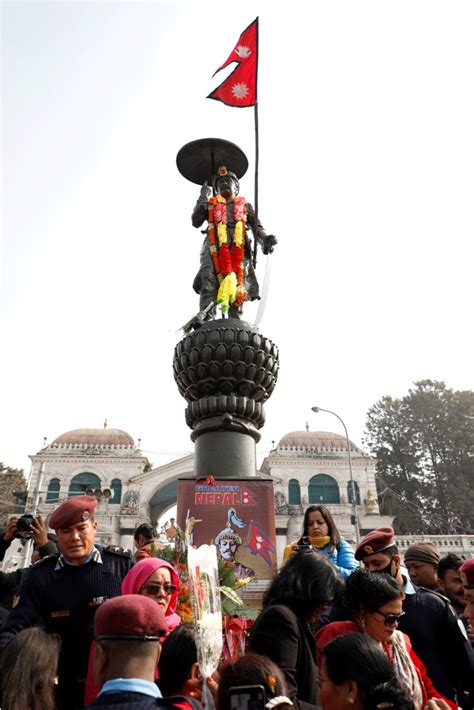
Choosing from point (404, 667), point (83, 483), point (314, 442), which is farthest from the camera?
point (314, 442)

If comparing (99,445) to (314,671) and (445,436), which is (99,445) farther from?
(314,671)

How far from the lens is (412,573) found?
4.20m

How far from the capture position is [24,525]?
3697 millimetres

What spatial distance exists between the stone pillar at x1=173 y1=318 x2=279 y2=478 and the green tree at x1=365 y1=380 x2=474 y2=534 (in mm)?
32865

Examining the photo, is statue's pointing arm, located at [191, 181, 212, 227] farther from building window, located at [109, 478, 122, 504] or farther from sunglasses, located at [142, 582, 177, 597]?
building window, located at [109, 478, 122, 504]

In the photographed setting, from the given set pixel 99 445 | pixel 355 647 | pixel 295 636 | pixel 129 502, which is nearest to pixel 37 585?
pixel 295 636

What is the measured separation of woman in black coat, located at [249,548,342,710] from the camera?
2.29 m

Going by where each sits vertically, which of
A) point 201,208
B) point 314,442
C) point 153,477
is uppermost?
point 314,442

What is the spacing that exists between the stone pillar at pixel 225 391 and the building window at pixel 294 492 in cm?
2736

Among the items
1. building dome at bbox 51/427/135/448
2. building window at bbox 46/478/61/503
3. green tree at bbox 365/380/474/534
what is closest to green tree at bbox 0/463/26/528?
building window at bbox 46/478/61/503

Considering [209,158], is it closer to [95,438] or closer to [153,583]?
[153,583]

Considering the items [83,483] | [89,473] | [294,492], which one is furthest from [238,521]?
[89,473]

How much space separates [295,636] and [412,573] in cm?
220

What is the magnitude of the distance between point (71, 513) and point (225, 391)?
4.06m
